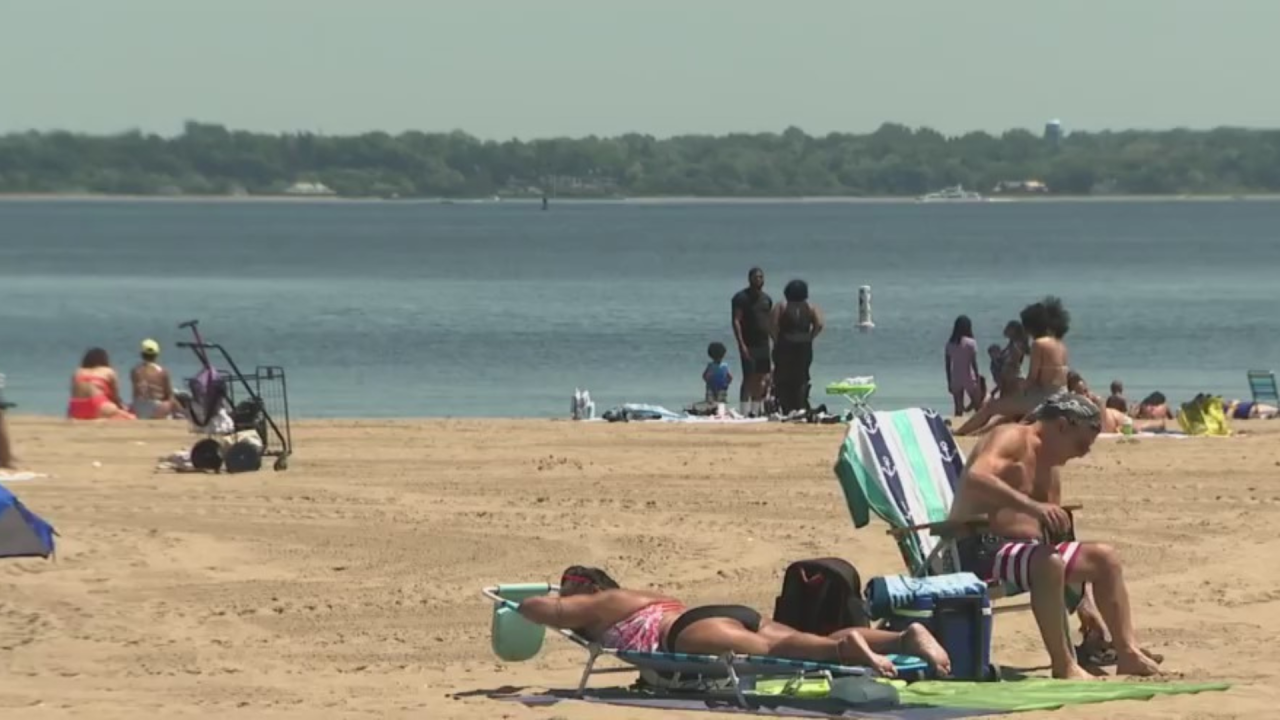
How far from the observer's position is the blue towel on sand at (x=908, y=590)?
8.09 metres

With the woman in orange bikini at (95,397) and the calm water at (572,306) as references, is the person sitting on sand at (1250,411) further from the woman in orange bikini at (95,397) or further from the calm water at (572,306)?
the woman in orange bikini at (95,397)

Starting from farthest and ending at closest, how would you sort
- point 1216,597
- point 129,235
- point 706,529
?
1. point 129,235
2. point 706,529
3. point 1216,597

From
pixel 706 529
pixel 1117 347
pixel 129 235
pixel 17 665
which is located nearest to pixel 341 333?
pixel 1117 347

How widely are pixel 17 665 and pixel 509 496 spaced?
4597 mm

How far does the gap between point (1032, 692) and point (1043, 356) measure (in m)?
4.72

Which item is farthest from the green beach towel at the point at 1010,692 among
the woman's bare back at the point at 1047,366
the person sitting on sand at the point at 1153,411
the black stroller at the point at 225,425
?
the person sitting on sand at the point at 1153,411

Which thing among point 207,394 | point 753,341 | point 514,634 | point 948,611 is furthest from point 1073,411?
point 753,341

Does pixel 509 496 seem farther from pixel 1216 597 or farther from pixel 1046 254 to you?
pixel 1046 254

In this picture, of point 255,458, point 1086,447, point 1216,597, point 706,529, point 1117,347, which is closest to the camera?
point 1086,447

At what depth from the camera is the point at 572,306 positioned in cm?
5212

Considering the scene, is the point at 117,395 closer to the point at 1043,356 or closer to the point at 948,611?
the point at 1043,356

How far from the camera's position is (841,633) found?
26.0ft

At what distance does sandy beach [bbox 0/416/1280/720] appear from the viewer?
8523mm

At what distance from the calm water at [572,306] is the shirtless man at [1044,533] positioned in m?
18.3
